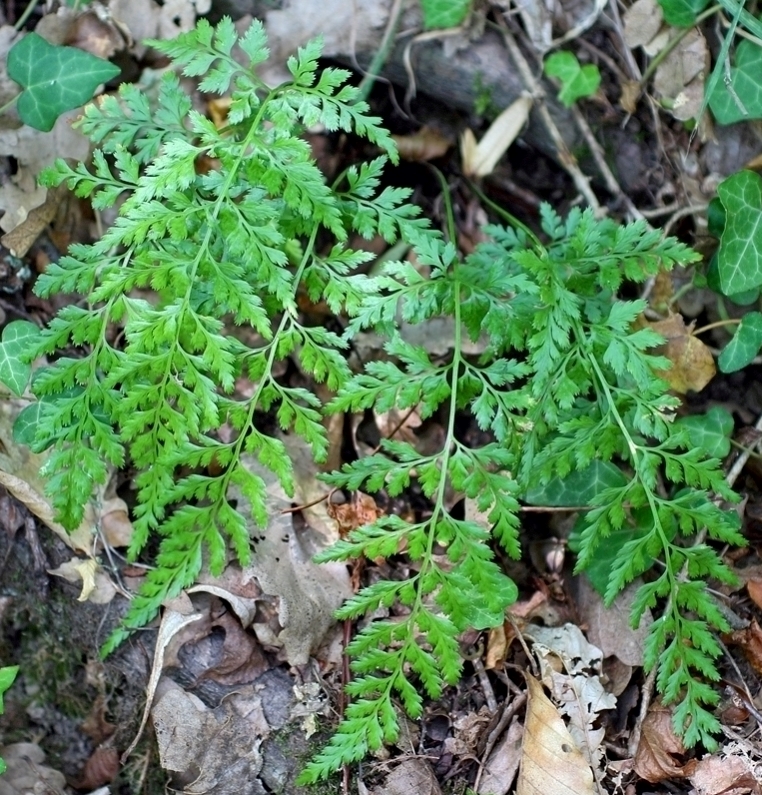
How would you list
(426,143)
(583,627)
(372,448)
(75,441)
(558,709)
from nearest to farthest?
(75,441) < (558,709) < (583,627) < (372,448) < (426,143)

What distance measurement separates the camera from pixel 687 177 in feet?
9.24

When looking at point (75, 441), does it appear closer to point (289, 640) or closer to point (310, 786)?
point (289, 640)

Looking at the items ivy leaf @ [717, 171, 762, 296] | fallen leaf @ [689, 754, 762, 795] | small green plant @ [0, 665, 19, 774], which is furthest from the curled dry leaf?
ivy leaf @ [717, 171, 762, 296]

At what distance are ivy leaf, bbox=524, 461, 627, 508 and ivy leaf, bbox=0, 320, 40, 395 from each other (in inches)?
62.5

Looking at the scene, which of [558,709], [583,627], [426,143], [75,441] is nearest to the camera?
[75,441]

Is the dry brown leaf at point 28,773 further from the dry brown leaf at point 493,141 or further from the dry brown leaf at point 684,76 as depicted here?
the dry brown leaf at point 684,76

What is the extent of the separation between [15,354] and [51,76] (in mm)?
898

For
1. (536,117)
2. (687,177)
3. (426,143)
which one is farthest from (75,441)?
(687,177)

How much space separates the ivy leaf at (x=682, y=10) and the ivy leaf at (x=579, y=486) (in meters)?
1.55

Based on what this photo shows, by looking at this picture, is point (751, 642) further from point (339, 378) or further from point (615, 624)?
point (339, 378)

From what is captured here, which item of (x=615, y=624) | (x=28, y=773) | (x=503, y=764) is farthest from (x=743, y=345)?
(x=28, y=773)

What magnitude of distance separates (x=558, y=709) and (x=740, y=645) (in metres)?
0.60

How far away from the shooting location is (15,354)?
2.33 m

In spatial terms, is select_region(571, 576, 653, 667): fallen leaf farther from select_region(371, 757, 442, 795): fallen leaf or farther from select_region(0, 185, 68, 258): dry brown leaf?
select_region(0, 185, 68, 258): dry brown leaf
